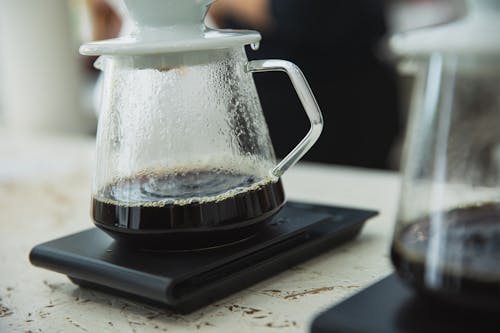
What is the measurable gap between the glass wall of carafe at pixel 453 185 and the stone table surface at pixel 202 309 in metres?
0.13

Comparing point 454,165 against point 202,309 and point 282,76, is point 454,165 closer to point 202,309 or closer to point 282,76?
point 202,309

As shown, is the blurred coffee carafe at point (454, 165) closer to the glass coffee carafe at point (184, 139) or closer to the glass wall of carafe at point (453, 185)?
the glass wall of carafe at point (453, 185)

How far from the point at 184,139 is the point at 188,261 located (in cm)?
11

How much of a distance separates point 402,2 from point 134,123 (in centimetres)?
270

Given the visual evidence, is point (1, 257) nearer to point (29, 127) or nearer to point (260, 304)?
point (260, 304)

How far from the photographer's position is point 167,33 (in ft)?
1.95

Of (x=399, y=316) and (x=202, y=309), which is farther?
(x=202, y=309)

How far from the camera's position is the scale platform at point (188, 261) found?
1.85 feet


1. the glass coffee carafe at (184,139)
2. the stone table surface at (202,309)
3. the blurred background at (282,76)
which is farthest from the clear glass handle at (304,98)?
the blurred background at (282,76)

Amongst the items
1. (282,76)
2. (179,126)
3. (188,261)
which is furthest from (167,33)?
(282,76)

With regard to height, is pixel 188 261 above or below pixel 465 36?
below

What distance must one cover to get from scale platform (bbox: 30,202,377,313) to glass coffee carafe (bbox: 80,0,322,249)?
0.07 feet

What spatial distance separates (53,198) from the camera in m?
1.06

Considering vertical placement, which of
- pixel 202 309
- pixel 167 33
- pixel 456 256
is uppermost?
pixel 167 33
